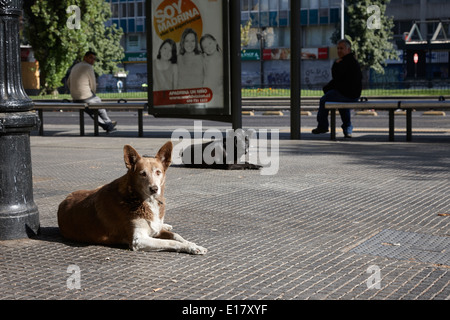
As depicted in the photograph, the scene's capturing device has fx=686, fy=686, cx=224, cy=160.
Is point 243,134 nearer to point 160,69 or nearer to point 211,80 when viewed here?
point 211,80

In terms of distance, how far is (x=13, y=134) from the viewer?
5426mm

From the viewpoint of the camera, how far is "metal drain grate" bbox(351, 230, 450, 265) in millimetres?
4816

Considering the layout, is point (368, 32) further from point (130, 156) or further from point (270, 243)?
point (130, 156)

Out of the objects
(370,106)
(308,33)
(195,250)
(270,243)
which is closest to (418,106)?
(370,106)

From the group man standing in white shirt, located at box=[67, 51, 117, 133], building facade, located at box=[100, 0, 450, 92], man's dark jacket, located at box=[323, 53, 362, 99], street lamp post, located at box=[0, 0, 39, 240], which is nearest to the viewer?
street lamp post, located at box=[0, 0, 39, 240]

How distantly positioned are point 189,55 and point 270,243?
5.60 m

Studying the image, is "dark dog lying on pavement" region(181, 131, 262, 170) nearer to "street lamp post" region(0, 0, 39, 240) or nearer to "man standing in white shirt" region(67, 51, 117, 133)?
"street lamp post" region(0, 0, 39, 240)

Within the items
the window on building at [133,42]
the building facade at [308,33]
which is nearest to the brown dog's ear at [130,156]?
the building facade at [308,33]

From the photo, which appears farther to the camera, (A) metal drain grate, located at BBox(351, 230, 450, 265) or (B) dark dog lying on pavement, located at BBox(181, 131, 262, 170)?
(B) dark dog lying on pavement, located at BBox(181, 131, 262, 170)

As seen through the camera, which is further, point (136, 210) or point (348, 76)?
point (348, 76)

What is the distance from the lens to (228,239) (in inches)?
213

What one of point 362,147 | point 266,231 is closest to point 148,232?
point 266,231

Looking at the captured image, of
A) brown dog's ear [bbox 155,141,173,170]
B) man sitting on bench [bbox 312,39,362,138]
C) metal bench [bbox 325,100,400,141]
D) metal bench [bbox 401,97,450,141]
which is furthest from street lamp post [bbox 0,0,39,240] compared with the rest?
metal bench [bbox 401,97,450,141]

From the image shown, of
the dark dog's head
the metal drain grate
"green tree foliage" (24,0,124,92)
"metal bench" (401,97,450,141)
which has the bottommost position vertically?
the metal drain grate
